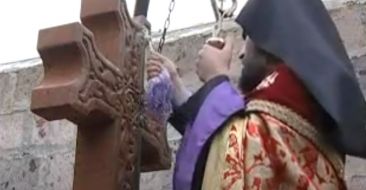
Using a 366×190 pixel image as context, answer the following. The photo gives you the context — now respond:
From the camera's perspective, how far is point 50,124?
1.61m

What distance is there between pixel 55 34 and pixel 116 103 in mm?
120

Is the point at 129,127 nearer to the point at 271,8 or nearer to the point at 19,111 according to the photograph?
the point at 271,8

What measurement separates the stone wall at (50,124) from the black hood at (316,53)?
0.93 feet

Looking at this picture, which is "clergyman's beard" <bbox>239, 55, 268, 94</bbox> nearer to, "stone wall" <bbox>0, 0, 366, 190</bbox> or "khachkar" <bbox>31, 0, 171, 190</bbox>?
"khachkar" <bbox>31, 0, 171, 190</bbox>

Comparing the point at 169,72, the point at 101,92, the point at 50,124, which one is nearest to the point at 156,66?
the point at 169,72

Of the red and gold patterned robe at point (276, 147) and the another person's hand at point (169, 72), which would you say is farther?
the another person's hand at point (169, 72)

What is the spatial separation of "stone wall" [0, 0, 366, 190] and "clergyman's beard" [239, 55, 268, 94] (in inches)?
9.4

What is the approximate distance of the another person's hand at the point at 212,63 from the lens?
111 centimetres

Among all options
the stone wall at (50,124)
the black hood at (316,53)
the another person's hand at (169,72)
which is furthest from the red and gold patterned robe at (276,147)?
the stone wall at (50,124)

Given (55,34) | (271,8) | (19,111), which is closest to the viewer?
(55,34)

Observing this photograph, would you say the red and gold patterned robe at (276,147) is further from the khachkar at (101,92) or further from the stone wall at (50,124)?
the stone wall at (50,124)

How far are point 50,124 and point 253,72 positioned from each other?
60 cm

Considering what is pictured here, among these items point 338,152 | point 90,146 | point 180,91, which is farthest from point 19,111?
point 338,152

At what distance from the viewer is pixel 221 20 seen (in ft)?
3.84
